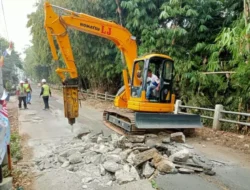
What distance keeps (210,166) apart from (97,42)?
10.8 meters

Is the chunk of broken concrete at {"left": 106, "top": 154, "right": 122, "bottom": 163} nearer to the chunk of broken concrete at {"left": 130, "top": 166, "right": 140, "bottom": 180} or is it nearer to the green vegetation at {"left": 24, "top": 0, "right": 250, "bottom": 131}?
the chunk of broken concrete at {"left": 130, "top": 166, "right": 140, "bottom": 180}

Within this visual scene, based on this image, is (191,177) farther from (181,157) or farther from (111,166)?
(111,166)

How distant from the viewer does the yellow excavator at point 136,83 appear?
658 cm

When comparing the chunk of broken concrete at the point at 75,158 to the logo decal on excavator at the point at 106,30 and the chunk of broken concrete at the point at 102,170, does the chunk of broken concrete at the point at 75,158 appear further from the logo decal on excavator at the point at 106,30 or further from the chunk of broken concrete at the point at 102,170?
the logo decal on excavator at the point at 106,30

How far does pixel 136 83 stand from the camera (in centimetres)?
768

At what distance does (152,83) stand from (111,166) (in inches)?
135

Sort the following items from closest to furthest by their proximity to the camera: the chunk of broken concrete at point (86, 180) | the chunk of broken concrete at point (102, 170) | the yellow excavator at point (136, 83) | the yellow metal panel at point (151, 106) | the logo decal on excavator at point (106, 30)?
the chunk of broken concrete at point (86, 180) < the chunk of broken concrete at point (102, 170) < the yellow excavator at point (136, 83) < the yellow metal panel at point (151, 106) < the logo decal on excavator at point (106, 30)

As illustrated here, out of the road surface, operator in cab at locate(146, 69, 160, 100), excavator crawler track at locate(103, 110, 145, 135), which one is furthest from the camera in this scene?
operator in cab at locate(146, 69, 160, 100)

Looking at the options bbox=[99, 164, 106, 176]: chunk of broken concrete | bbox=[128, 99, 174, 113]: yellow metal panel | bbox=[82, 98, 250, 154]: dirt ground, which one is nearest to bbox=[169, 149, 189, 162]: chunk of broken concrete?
bbox=[99, 164, 106, 176]: chunk of broken concrete

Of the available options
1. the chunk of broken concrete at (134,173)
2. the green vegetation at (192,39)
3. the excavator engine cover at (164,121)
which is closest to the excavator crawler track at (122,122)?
the excavator engine cover at (164,121)

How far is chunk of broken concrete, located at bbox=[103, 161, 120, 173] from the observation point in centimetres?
418

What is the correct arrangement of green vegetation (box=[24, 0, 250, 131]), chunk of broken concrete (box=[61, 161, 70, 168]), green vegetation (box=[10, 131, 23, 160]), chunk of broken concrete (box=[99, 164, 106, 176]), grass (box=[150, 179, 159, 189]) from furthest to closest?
green vegetation (box=[24, 0, 250, 131])
green vegetation (box=[10, 131, 23, 160])
chunk of broken concrete (box=[61, 161, 70, 168])
chunk of broken concrete (box=[99, 164, 106, 176])
grass (box=[150, 179, 159, 189])

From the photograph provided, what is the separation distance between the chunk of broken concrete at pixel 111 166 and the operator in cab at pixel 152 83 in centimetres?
308

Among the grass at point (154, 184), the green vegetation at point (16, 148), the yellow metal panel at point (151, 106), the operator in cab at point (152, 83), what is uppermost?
the operator in cab at point (152, 83)
